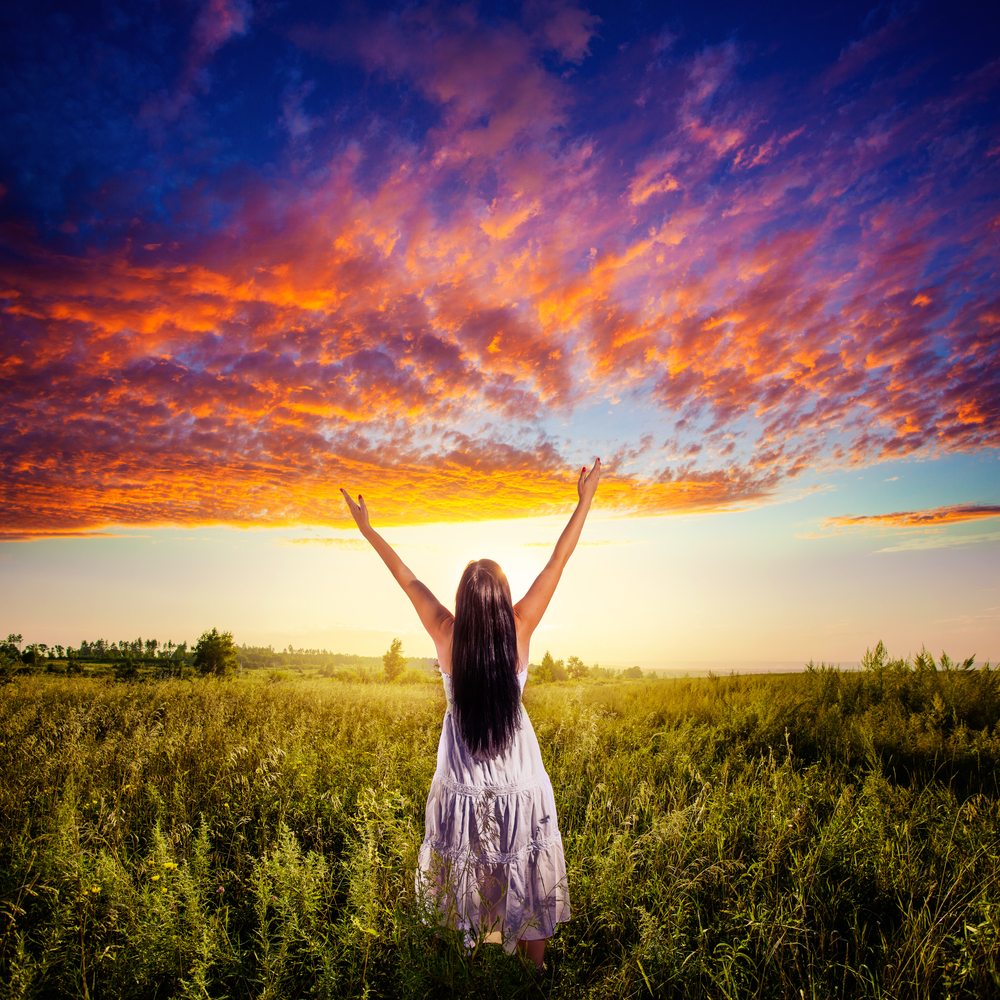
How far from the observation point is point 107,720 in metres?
9.18

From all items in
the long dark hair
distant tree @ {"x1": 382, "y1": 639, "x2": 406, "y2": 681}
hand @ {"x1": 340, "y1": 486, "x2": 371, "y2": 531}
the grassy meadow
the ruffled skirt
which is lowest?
distant tree @ {"x1": 382, "y1": 639, "x2": 406, "y2": 681}

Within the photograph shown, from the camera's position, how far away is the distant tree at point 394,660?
1736 inches

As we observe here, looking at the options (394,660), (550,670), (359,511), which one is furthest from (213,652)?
(359,511)

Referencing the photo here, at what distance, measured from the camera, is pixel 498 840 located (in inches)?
117

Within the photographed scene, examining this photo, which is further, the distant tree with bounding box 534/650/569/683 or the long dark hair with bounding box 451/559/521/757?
the distant tree with bounding box 534/650/569/683

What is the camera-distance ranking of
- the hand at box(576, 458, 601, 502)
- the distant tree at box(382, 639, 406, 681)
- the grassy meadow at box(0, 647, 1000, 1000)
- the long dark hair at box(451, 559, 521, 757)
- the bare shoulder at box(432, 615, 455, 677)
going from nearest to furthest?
the grassy meadow at box(0, 647, 1000, 1000), the long dark hair at box(451, 559, 521, 757), the bare shoulder at box(432, 615, 455, 677), the hand at box(576, 458, 601, 502), the distant tree at box(382, 639, 406, 681)

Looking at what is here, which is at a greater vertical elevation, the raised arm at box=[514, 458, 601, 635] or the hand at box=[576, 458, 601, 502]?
the hand at box=[576, 458, 601, 502]

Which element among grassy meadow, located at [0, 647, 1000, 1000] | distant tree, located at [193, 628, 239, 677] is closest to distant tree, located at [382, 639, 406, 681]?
distant tree, located at [193, 628, 239, 677]

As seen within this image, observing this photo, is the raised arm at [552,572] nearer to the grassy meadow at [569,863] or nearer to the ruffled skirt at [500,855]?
the ruffled skirt at [500,855]

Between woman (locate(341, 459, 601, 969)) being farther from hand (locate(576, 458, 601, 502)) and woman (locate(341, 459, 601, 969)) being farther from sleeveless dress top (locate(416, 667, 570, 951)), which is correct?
hand (locate(576, 458, 601, 502))

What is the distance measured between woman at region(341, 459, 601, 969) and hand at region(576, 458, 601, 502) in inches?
40.5

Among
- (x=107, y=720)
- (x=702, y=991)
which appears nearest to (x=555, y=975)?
(x=702, y=991)

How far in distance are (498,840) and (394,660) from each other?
1851 inches

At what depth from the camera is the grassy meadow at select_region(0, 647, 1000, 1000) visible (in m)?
2.69
